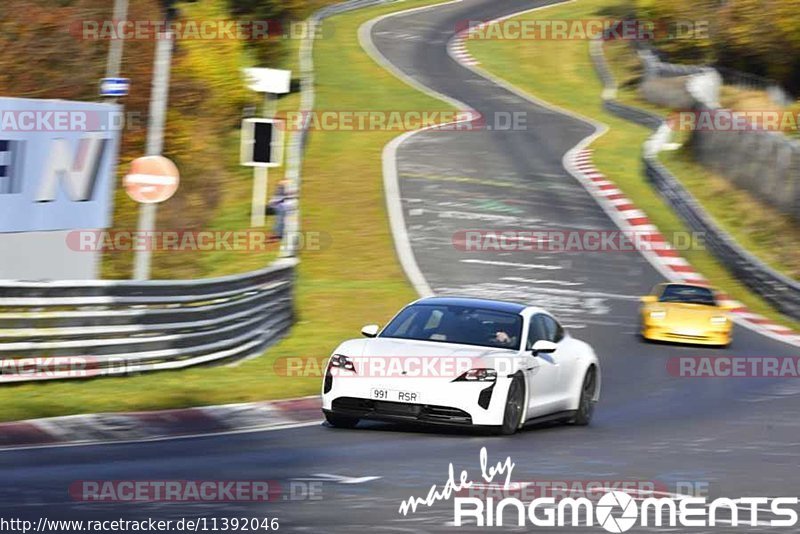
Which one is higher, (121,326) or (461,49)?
(121,326)

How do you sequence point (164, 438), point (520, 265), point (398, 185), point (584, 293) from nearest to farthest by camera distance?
point (164, 438) → point (584, 293) → point (520, 265) → point (398, 185)

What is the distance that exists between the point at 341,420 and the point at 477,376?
129 centimetres

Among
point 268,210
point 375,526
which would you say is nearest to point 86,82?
point 268,210

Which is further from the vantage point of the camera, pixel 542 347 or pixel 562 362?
pixel 562 362

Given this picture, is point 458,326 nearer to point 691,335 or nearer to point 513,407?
point 513,407

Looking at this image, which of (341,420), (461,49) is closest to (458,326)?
(341,420)

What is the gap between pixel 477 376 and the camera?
1330 cm

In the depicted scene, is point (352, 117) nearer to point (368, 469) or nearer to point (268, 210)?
point (268, 210)

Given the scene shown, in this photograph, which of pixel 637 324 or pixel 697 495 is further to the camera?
pixel 637 324

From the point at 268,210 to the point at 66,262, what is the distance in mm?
15272

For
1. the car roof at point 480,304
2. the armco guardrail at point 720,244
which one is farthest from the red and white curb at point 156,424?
the armco guardrail at point 720,244

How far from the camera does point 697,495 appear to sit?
10.1 meters

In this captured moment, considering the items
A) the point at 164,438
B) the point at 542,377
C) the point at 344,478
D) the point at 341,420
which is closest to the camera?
the point at 344,478

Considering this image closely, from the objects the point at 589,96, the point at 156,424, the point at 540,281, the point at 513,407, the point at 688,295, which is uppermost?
the point at 513,407
